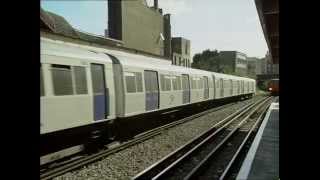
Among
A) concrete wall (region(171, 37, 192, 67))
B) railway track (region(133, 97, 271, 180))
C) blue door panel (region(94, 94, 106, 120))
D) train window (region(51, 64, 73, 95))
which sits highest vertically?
concrete wall (region(171, 37, 192, 67))

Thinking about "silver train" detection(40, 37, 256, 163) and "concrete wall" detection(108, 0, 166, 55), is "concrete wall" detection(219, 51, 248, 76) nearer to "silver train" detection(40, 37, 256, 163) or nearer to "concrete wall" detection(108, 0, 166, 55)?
"concrete wall" detection(108, 0, 166, 55)

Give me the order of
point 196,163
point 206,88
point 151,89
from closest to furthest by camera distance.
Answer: point 196,163
point 151,89
point 206,88

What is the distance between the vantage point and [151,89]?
54.5 feet

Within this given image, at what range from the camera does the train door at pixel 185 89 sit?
73.0 ft

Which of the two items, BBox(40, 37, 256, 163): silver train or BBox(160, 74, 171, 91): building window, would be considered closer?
BBox(40, 37, 256, 163): silver train

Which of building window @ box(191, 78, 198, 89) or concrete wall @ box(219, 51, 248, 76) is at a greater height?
concrete wall @ box(219, 51, 248, 76)

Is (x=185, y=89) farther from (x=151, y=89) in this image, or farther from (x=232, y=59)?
(x=232, y=59)

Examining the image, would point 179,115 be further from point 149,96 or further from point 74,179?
point 74,179

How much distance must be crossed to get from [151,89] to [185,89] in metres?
6.26

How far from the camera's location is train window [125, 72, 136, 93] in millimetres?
14023

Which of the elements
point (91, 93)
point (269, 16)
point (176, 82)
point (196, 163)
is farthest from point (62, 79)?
point (176, 82)

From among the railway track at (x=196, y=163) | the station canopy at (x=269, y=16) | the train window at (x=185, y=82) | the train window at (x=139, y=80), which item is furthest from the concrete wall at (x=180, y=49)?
the railway track at (x=196, y=163)

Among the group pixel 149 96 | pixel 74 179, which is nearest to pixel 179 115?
pixel 149 96

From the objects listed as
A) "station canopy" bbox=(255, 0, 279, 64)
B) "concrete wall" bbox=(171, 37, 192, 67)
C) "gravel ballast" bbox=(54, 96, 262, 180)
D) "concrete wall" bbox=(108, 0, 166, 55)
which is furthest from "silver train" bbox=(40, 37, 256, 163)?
"concrete wall" bbox=(171, 37, 192, 67)
